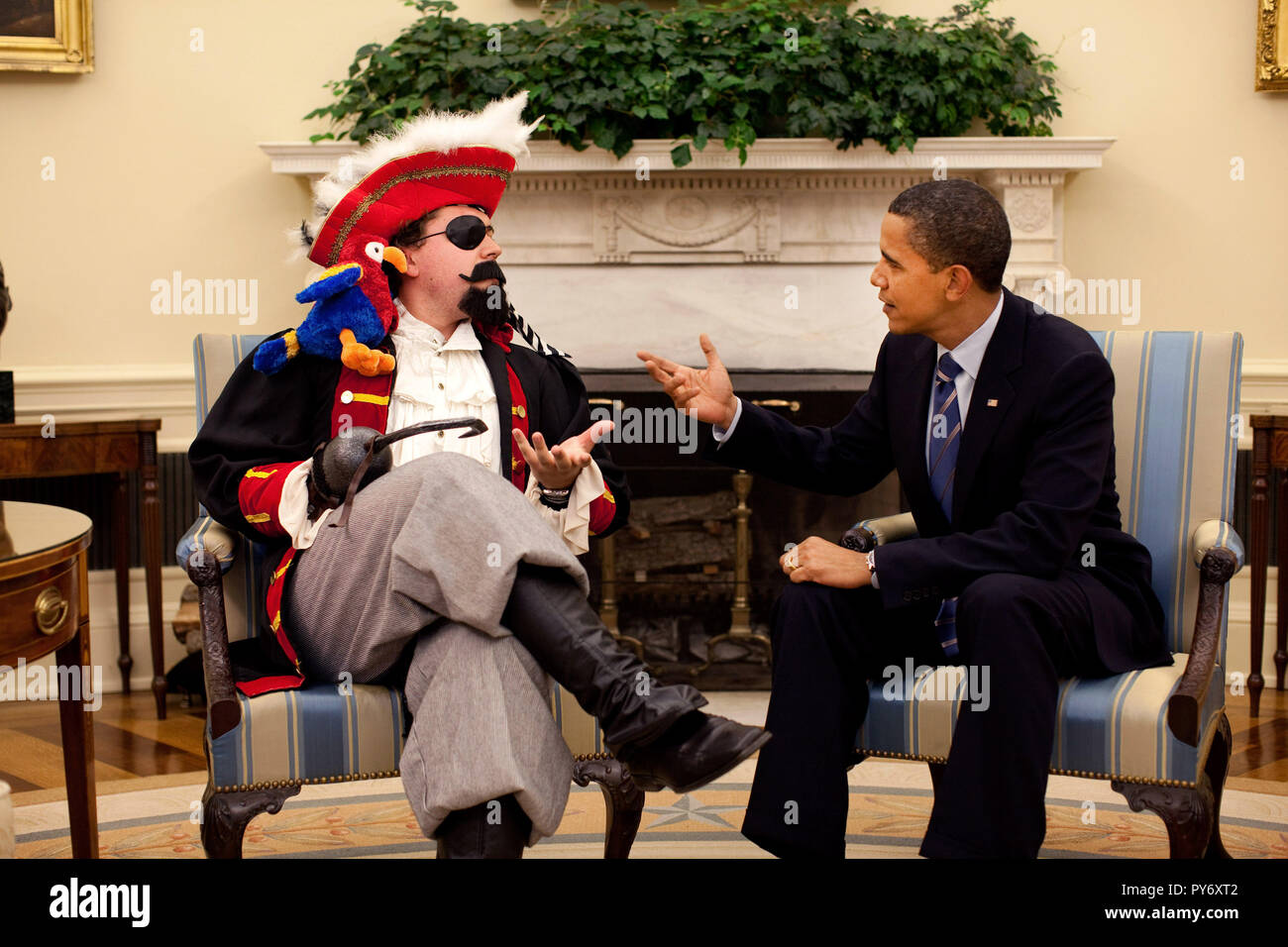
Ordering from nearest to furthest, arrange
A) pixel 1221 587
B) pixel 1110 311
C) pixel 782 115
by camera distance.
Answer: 1. pixel 1221 587
2. pixel 782 115
3. pixel 1110 311

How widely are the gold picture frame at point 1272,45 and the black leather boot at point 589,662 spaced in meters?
3.53

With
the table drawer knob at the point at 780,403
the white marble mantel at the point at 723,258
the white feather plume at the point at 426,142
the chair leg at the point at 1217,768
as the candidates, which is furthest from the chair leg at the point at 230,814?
the white marble mantel at the point at 723,258

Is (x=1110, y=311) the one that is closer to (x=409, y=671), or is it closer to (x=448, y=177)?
(x=448, y=177)

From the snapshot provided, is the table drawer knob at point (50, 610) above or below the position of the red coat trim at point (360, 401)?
below

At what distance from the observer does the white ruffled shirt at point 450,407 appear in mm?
2328

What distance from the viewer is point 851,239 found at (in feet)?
13.9

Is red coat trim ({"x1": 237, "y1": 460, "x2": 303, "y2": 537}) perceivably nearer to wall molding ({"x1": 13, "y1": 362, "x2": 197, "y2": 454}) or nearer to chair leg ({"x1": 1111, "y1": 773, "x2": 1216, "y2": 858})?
chair leg ({"x1": 1111, "y1": 773, "x2": 1216, "y2": 858})

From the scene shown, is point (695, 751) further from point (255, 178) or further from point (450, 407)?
point (255, 178)

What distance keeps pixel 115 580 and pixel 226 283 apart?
1096 mm

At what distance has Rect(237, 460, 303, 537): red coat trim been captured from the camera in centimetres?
221

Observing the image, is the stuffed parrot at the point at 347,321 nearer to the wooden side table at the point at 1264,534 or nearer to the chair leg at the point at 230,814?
the chair leg at the point at 230,814

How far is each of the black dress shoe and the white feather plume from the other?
4.13 feet

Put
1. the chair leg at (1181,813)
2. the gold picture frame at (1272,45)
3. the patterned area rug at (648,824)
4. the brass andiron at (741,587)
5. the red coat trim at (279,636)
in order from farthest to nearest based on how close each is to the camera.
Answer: the gold picture frame at (1272,45)
the brass andiron at (741,587)
the patterned area rug at (648,824)
the red coat trim at (279,636)
the chair leg at (1181,813)
